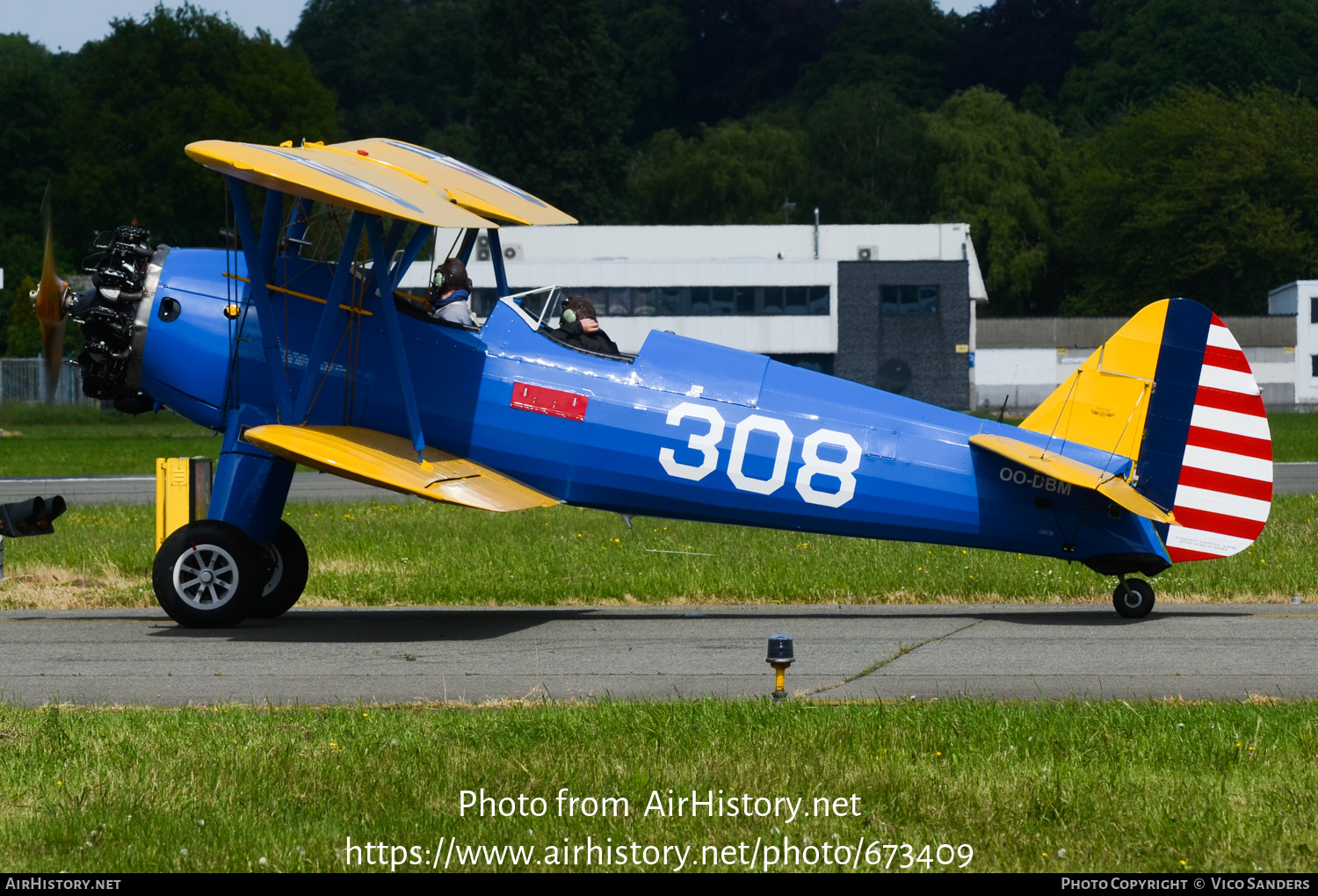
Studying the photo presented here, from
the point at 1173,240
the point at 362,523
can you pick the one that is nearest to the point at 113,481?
the point at 362,523

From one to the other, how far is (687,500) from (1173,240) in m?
73.7

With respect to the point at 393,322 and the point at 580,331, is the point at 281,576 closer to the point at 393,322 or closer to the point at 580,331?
the point at 393,322

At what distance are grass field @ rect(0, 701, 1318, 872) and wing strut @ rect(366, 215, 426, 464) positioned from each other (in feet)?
10.8

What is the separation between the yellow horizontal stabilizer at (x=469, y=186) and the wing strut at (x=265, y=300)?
0.93 meters

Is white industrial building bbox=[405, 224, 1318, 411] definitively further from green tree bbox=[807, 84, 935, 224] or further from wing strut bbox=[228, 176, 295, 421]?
wing strut bbox=[228, 176, 295, 421]

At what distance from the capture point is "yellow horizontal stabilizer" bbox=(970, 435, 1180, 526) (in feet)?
33.1

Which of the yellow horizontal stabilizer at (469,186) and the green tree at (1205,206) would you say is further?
the green tree at (1205,206)

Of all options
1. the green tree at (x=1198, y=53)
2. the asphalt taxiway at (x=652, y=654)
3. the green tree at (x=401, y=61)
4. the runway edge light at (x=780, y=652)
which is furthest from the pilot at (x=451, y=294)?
the green tree at (x=401, y=61)

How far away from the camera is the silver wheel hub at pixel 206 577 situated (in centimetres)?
1062

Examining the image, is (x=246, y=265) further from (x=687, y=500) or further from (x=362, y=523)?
(x=362, y=523)

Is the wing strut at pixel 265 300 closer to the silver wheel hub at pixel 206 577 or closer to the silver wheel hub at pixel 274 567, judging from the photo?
the silver wheel hub at pixel 206 577

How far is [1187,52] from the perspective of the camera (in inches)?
3976


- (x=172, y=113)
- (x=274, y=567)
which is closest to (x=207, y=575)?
(x=274, y=567)
